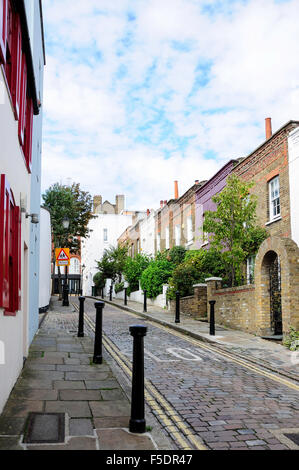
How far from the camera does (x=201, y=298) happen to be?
17.2m

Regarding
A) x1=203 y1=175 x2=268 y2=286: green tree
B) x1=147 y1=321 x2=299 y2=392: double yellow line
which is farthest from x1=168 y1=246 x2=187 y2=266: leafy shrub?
x1=147 y1=321 x2=299 y2=392: double yellow line

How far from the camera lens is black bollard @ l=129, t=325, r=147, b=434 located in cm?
455

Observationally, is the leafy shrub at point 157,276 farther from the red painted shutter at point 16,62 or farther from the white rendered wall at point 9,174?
the red painted shutter at point 16,62

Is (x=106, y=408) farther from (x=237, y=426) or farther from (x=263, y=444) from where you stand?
(x=263, y=444)

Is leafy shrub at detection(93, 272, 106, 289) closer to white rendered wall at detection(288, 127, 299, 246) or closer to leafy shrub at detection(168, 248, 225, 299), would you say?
leafy shrub at detection(168, 248, 225, 299)

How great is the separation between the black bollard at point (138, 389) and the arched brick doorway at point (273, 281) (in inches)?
274

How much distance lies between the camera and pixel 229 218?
1488cm

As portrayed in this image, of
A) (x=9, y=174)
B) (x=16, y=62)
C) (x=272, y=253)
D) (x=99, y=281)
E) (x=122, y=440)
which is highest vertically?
(x=16, y=62)

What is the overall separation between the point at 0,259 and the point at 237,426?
3.05m

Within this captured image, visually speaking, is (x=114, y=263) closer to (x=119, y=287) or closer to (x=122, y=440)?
(x=119, y=287)

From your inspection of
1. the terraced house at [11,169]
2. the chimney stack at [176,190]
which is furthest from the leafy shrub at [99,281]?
the terraced house at [11,169]

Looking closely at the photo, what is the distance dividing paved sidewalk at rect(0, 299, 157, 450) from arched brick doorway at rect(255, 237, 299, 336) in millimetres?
5123

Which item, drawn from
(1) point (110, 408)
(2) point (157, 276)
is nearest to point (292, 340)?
(1) point (110, 408)

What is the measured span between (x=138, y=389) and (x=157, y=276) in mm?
19533
